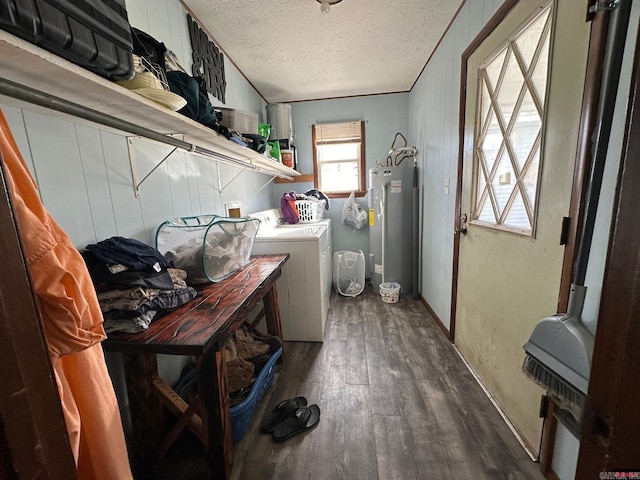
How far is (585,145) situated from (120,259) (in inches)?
64.6

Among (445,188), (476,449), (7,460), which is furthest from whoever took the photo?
(445,188)

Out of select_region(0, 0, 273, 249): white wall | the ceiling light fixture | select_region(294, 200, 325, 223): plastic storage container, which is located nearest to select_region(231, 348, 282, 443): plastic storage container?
select_region(0, 0, 273, 249): white wall

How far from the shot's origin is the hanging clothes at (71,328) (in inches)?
20.0

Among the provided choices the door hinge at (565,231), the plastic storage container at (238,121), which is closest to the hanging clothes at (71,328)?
the plastic storage container at (238,121)

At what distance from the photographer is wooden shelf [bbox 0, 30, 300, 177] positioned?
1.74ft

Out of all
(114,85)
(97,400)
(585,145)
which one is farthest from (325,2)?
(97,400)

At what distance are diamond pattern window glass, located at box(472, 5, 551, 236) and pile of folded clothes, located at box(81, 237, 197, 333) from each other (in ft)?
5.16

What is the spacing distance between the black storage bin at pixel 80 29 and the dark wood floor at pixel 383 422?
1570 mm

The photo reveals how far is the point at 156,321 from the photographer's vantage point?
0.92 m

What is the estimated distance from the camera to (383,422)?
1.37 metres

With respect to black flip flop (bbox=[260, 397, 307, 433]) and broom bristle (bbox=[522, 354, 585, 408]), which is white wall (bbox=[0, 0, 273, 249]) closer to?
black flip flop (bbox=[260, 397, 307, 433])

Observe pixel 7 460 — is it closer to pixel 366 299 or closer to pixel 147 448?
pixel 147 448

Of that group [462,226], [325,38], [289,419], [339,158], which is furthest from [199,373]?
[339,158]

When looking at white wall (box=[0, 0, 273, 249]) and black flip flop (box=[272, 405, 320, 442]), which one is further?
black flip flop (box=[272, 405, 320, 442])
